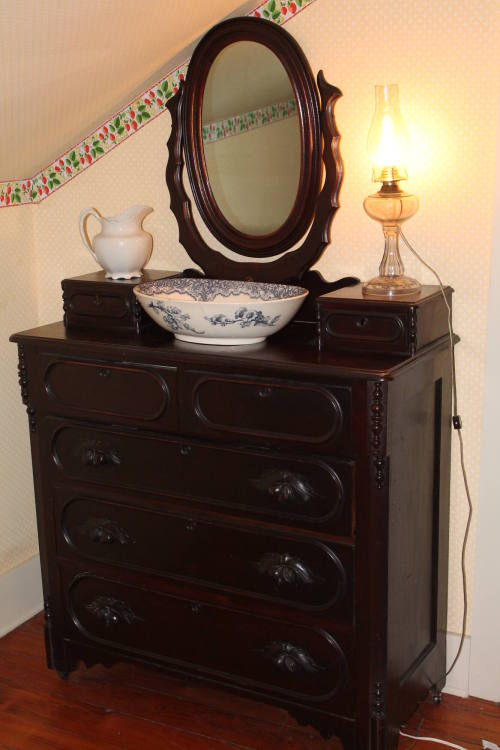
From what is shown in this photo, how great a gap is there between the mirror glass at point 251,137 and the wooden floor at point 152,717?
126 cm

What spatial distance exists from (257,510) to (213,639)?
396 mm

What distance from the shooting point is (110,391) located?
7.27 ft

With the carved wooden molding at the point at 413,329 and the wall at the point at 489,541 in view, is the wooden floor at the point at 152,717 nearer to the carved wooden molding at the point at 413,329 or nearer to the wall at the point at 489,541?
the wall at the point at 489,541

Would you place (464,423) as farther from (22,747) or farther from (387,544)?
(22,747)

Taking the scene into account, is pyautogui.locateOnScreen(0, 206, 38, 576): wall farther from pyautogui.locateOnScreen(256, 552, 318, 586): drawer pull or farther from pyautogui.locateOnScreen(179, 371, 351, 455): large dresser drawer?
pyautogui.locateOnScreen(256, 552, 318, 586): drawer pull

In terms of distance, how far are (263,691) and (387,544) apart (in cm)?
53

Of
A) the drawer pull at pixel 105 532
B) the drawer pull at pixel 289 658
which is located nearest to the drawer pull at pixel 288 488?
the drawer pull at pixel 289 658

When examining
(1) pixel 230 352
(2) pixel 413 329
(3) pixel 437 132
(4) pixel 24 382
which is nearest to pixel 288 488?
(1) pixel 230 352

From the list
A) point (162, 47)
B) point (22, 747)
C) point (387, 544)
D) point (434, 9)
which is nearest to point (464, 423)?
point (387, 544)

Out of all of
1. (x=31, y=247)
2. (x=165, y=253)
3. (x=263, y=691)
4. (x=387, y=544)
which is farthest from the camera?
(x=31, y=247)

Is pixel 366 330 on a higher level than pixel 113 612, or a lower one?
higher

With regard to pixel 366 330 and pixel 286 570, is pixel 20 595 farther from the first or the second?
pixel 366 330

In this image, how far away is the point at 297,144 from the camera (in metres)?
2.24

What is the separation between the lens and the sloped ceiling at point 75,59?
6.16 feet
